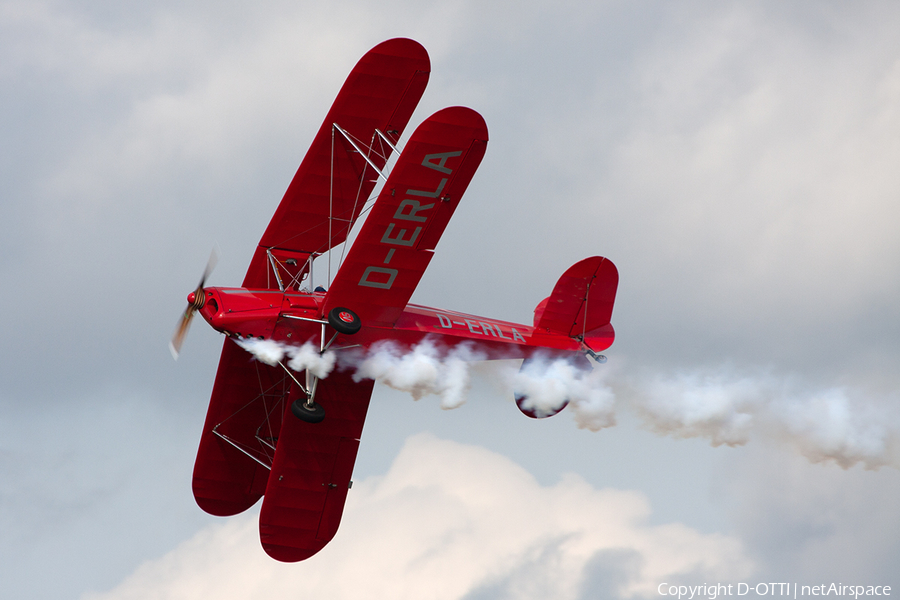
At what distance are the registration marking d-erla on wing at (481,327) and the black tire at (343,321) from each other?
236cm

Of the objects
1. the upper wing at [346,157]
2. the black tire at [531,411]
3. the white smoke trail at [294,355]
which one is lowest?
Answer: the white smoke trail at [294,355]

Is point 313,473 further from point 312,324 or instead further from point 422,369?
point 312,324

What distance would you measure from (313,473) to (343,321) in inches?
207

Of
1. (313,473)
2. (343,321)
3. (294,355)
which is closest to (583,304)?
(343,321)

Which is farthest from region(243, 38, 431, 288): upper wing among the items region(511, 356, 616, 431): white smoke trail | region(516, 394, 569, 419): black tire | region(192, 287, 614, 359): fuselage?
region(516, 394, 569, 419): black tire

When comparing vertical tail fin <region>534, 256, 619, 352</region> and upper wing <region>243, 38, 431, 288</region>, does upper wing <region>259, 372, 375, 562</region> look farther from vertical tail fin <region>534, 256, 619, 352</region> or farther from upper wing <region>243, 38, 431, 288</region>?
vertical tail fin <region>534, 256, 619, 352</region>

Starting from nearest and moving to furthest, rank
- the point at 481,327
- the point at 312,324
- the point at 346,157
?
1. the point at 312,324
2. the point at 346,157
3. the point at 481,327

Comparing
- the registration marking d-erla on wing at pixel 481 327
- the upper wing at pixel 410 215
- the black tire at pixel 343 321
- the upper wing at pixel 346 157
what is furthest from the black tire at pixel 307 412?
the upper wing at pixel 346 157

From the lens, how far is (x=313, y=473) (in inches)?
1094

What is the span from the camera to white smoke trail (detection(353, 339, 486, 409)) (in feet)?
83.6

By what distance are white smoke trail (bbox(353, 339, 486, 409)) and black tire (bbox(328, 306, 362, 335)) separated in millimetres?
1234

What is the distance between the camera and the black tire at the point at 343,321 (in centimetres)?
2375

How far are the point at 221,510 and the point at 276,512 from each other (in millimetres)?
1846

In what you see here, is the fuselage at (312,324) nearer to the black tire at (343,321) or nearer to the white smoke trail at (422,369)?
the white smoke trail at (422,369)
